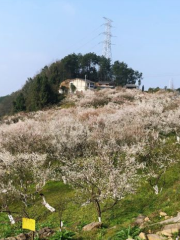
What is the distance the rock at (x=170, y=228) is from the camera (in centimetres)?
795

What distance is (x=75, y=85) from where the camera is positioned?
87125 millimetres

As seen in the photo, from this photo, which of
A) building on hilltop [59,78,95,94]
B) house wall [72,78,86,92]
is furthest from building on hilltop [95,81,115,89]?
house wall [72,78,86,92]

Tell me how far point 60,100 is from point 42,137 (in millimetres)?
43074

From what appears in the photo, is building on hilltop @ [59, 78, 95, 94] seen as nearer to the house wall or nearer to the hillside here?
the house wall

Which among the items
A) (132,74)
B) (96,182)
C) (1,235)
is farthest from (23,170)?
(132,74)

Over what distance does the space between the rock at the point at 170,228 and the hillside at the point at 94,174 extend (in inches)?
20.1

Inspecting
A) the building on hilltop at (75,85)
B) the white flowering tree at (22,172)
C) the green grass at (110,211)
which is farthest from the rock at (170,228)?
the building on hilltop at (75,85)

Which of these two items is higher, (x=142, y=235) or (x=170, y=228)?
(x=170, y=228)

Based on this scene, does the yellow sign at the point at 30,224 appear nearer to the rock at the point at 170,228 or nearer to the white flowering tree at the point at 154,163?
the rock at the point at 170,228

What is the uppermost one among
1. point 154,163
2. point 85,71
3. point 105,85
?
point 85,71

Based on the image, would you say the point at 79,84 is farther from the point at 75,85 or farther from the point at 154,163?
the point at 154,163

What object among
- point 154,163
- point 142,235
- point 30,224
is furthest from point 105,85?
point 30,224

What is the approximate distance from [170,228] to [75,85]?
80.7 m

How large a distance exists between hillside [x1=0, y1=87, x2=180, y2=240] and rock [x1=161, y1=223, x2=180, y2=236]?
51 cm
